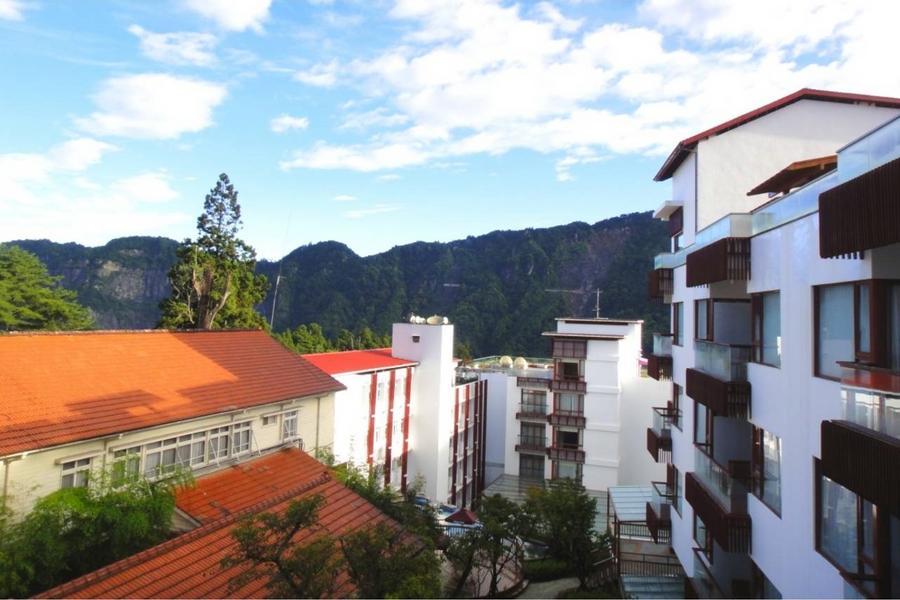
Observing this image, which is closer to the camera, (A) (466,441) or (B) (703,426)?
(B) (703,426)

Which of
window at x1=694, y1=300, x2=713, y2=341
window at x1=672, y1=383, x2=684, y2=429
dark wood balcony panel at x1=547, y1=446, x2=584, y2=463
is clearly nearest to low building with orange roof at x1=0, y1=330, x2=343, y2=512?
window at x1=672, y1=383, x2=684, y2=429

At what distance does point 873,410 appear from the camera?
18.5ft

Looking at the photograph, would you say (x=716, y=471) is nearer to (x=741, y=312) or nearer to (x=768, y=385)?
(x=768, y=385)

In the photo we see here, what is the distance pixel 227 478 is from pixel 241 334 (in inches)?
266

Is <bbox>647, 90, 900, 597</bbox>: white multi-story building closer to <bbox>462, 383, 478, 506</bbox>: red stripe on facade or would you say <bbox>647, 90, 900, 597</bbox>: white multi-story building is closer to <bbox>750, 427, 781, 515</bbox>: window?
<bbox>750, 427, 781, 515</bbox>: window

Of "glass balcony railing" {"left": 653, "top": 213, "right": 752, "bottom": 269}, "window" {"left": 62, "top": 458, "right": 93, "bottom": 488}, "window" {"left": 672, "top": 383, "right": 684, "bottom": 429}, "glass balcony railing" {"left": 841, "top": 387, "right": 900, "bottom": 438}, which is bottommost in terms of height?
"window" {"left": 62, "top": 458, "right": 93, "bottom": 488}

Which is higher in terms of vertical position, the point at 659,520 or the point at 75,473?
the point at 75,473

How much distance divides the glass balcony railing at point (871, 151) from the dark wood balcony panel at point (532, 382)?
99.1ft

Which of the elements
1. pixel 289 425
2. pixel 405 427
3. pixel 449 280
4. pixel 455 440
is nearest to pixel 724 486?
pixel 289 425

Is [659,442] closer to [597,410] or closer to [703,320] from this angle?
[703,320]

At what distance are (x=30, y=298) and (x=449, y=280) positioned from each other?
72.1 meters

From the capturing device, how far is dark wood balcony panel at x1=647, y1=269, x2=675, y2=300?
1628 cm

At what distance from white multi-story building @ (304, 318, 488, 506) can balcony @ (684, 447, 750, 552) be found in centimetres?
1625

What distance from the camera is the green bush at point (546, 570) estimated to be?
20625 millimetres
